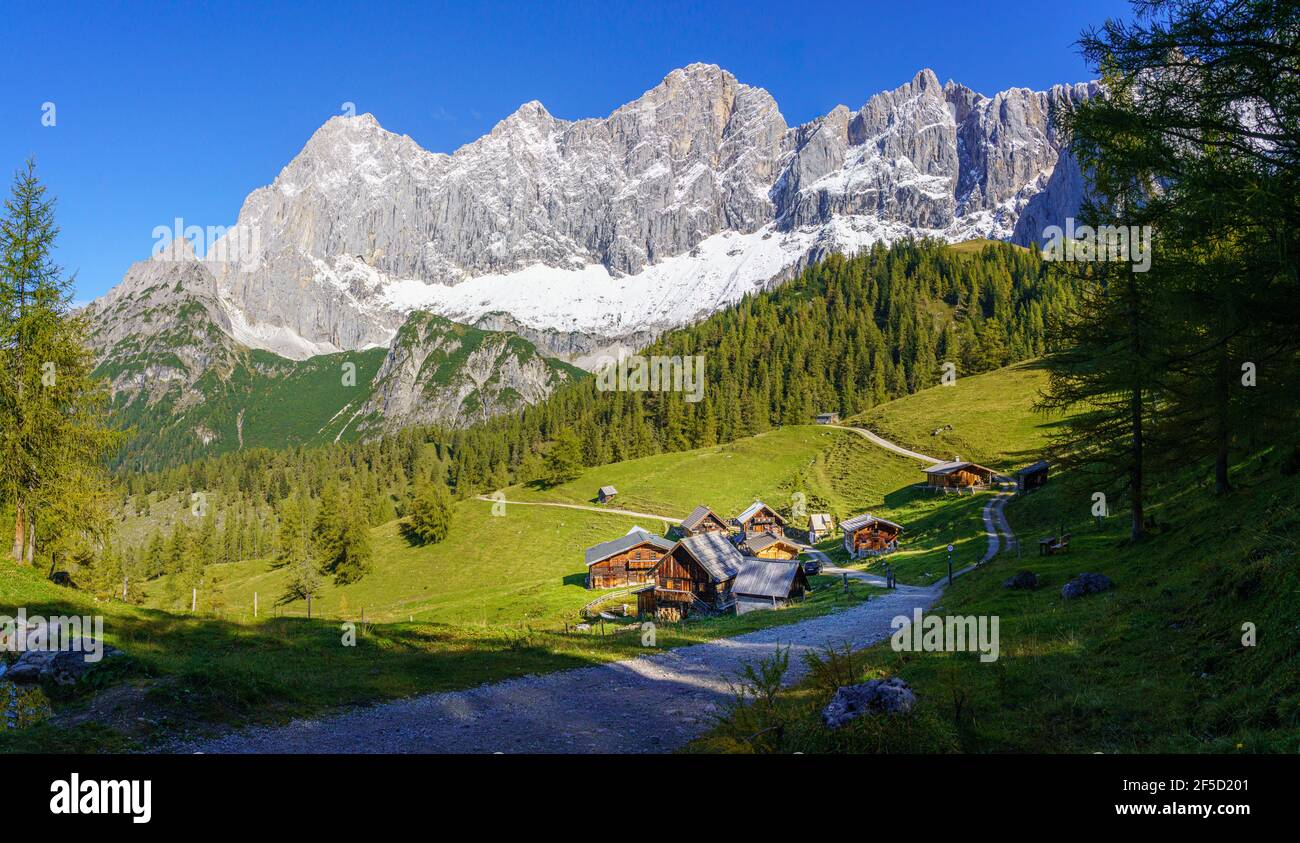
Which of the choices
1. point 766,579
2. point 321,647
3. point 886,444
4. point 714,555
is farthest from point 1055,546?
point 886,444

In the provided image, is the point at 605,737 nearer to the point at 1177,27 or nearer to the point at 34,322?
the point at 1177,27

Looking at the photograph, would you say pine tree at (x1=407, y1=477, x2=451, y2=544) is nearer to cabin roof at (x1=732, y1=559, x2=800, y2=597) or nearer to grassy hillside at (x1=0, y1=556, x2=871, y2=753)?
cabin roof at (x1=732, y1=559, x2=800, y2=597)

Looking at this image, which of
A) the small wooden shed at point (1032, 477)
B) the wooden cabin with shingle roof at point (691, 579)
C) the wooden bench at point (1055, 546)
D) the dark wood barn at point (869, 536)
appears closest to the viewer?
the wooden bench at point (1055, 546)

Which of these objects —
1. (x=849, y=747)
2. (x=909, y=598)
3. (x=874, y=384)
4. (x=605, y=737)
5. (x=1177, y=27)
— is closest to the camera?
(x=849, y=747)

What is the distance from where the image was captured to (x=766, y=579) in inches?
1964

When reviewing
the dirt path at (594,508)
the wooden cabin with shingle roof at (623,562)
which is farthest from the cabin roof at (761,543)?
the dirt path at (594,508)

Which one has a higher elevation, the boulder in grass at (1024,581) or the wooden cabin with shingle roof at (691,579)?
the boulder in grass at (1024,581)

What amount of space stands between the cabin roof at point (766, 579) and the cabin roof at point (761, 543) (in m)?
18.3

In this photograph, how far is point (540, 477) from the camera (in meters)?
117

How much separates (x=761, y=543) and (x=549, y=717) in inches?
2308

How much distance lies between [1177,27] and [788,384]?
142324 millimetres

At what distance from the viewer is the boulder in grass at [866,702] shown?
951 cm

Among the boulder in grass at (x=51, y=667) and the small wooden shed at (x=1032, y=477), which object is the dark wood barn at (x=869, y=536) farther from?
the boulder in grass at (x=51, y=667)
